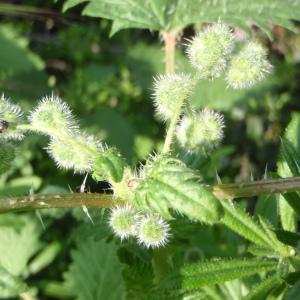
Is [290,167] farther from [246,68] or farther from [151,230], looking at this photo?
[151,230]

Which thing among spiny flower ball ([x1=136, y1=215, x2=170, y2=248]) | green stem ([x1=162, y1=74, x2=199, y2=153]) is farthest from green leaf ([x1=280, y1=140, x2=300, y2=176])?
spiny flower ball ([x1=136, y1=215, x2=170, y2=248])

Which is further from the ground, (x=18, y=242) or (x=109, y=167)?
(x=18, y=242)

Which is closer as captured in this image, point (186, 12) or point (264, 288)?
point (264, 288)

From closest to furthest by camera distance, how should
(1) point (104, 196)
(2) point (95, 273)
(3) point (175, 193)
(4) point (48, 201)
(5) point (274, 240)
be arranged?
(3) point (175, 193) < (4) point (48, 201) < (1) point (104, 196) < (5) point (274, 240) < (2) point (95, 273)

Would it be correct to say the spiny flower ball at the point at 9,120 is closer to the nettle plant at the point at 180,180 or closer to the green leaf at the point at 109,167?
the nettle plant at the point at 180,180

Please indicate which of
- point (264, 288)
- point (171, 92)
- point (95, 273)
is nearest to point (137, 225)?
point (171, 92)

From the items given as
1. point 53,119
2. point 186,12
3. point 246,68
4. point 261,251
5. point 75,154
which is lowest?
point 261,251

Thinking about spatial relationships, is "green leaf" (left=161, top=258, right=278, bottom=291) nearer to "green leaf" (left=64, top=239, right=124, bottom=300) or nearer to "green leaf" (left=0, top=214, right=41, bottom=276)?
"green leaf" (left=64, top=239, right=124, bottom=300)
